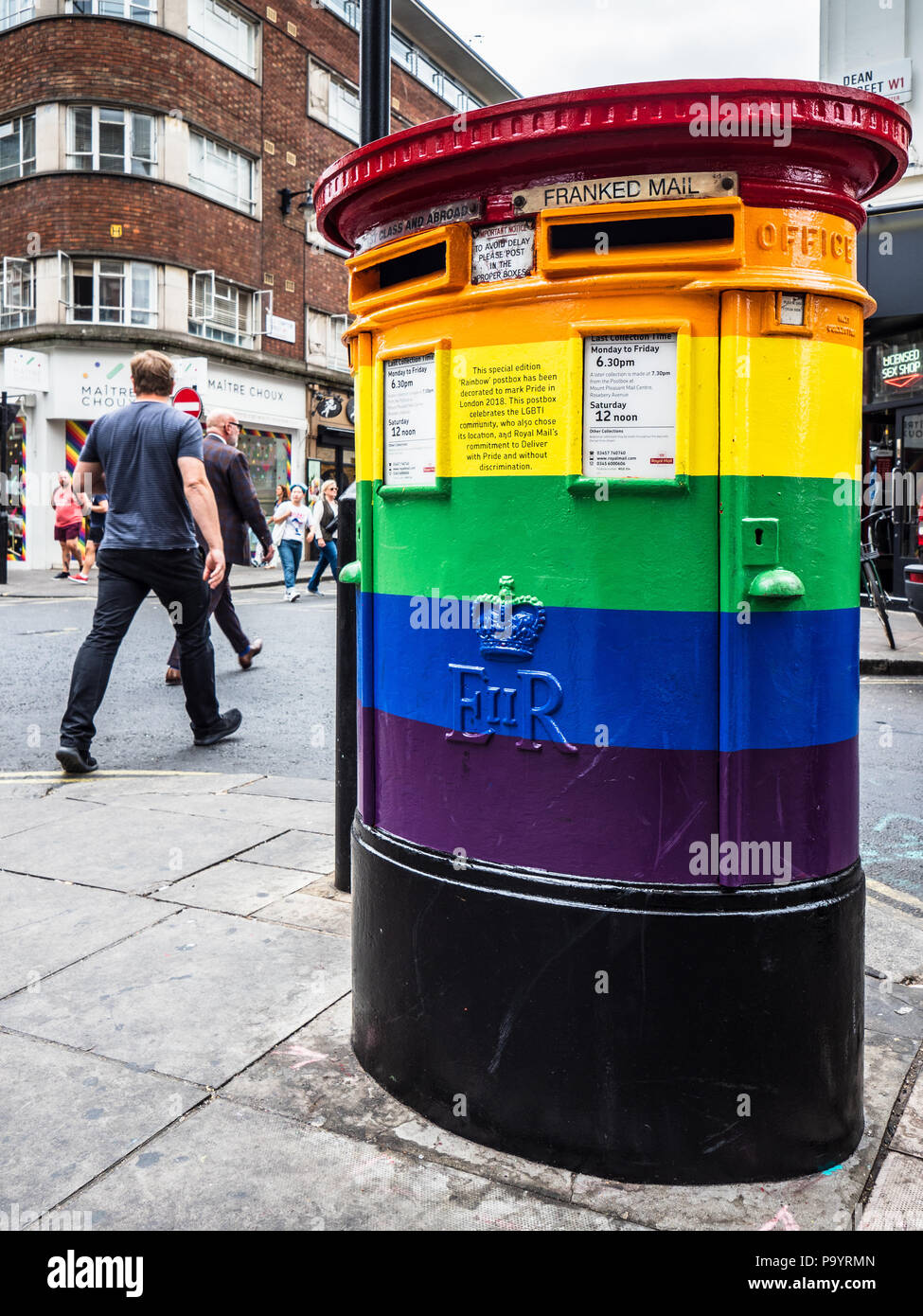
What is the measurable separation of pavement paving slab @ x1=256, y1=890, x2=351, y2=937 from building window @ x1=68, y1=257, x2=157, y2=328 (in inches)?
907

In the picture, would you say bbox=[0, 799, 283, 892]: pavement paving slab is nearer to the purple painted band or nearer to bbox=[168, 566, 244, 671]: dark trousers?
the purple painted band

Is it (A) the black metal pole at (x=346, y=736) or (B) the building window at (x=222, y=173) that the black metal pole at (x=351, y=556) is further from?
(B) the building window at (x=222, y=173)

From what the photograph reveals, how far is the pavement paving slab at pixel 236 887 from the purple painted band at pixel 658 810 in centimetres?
164

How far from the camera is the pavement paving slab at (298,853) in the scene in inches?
163

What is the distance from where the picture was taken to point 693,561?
212 centimetres

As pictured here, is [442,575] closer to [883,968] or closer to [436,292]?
[436,292]

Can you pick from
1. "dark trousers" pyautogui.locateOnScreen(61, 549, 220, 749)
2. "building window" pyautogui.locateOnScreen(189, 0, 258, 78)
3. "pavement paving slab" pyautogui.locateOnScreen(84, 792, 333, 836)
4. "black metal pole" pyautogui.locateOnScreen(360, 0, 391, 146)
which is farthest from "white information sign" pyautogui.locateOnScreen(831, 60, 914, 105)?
"building window" pyautogui.locateOnScreen(189, 0, 258, 78)

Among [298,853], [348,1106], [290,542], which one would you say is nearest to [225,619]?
[298,853]

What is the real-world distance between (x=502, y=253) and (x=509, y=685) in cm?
86

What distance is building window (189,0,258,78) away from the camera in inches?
979

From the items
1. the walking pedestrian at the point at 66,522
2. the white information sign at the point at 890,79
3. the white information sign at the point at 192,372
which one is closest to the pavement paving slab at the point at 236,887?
the white information sign at the point at 890,79

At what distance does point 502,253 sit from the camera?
2217 mm

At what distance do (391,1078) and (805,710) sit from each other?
1.24 metres
